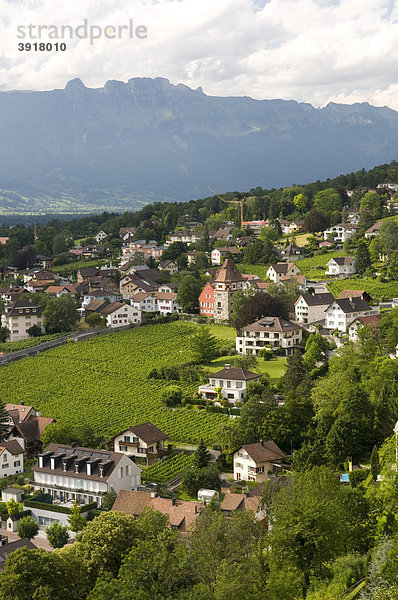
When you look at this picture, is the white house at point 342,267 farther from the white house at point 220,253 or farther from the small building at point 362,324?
the small building at point 362,324

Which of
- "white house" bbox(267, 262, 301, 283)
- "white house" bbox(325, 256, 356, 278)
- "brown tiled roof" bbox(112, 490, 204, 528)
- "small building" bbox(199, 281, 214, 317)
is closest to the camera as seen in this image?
"brown tiled roof" bbox(112, 490, 204, 528)

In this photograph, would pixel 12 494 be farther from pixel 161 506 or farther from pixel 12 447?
pixel 161 506

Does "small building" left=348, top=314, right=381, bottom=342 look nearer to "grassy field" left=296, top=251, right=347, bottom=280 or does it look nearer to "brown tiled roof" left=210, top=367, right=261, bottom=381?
"brown tiled roof" left=210, top=367, right=261, bottom=381

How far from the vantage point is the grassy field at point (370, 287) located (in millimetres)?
65938

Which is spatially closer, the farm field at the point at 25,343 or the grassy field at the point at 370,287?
the grassy field at the point at 370,287

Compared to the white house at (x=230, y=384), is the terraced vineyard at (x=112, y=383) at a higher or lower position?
lower

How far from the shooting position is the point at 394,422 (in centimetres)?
3734

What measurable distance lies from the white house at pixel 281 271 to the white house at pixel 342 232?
13.8 metres

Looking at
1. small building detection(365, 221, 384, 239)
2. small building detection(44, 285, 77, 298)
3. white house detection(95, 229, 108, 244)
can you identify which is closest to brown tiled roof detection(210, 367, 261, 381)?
small building detection(44, 285, 77, 298)

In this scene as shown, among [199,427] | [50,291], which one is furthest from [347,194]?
[199,427]

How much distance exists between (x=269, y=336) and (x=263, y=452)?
2185cm

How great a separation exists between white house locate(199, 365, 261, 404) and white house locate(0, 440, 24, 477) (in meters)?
12.7

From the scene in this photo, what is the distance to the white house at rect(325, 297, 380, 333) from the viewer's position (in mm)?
59719

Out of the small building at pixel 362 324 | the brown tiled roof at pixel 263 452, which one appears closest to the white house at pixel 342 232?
the small building at pixel 362 324
